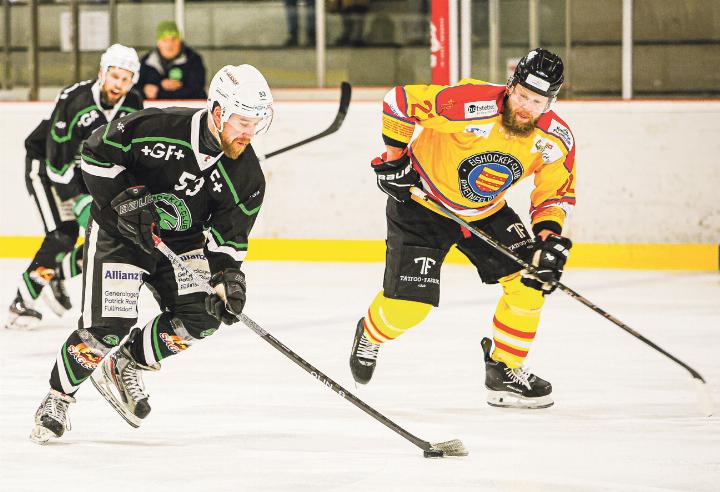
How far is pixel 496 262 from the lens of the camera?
13.4ft

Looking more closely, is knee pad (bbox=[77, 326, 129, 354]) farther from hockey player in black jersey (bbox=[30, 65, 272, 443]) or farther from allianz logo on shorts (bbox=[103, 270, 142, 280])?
allianz logo on shorts (bbox=[103, 270, 142, 280])

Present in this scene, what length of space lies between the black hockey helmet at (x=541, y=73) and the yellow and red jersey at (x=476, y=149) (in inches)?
6.8

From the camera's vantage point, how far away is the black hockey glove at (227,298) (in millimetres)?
3377

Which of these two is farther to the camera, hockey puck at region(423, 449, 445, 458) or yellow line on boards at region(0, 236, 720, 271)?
yellow line on boards at region(0, 236, 720, 271)

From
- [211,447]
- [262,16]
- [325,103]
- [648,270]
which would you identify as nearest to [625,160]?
[648,270]

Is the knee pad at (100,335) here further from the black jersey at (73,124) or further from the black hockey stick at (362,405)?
the black jersey at (73,124)

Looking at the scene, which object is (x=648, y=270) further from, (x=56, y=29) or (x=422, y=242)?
(x=56, y=29)

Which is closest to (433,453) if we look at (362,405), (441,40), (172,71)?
(362,405)

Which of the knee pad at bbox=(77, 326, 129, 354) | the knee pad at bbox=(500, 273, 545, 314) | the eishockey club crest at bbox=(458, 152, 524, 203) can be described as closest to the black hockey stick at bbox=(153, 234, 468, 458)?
the knee pad at bbox=(77, 326, 129, 354)

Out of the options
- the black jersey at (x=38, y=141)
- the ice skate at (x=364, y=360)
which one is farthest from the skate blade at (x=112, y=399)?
the black jersey at (x=38, y=141)

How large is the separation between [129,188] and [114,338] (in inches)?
14.7

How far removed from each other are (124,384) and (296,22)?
4.58 metres

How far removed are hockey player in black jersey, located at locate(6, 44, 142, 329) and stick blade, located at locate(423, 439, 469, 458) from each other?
2.53 meters

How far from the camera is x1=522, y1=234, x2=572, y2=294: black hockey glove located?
3943mm
